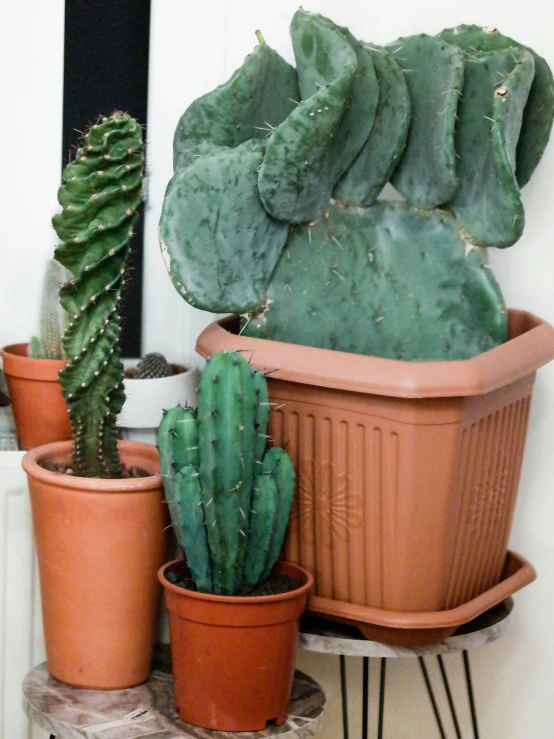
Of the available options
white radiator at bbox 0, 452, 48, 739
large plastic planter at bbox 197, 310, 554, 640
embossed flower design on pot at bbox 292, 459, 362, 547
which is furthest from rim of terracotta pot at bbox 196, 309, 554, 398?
white radiator at bbox 0, 452, 48, 739

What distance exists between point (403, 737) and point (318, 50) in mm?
1041

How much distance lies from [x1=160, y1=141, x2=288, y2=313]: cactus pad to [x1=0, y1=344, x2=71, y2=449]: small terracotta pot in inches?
10.7

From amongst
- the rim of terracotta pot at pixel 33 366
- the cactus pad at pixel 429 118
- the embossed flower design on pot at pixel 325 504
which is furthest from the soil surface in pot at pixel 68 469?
the cactus pad at pixel 429 118

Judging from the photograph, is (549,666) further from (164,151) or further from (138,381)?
(164,151)

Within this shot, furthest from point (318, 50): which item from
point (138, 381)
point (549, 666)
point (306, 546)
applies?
point (549, 666)

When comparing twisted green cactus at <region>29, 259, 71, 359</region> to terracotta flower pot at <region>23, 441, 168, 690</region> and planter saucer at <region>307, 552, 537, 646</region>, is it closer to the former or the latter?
terracotta flower pot at <region>23, 441, 168, 690</region>


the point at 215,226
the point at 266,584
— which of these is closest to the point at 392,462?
the point at 266,584

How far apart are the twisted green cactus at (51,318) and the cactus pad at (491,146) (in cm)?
54

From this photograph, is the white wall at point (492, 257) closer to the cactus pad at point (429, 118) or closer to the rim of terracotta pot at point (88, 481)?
the cactus pad at point (429, 118)

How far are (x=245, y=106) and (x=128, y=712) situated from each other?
731 millimetres

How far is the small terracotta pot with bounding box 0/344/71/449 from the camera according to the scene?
1275 millimetres

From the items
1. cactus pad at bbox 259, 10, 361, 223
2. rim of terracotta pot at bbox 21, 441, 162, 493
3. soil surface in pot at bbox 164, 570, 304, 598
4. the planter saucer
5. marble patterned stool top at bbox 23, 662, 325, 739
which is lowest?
marble patterned stool top at bbox 23, 662, 325, 739

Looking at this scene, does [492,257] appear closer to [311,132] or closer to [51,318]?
[311,132]

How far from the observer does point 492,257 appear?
140 cm
